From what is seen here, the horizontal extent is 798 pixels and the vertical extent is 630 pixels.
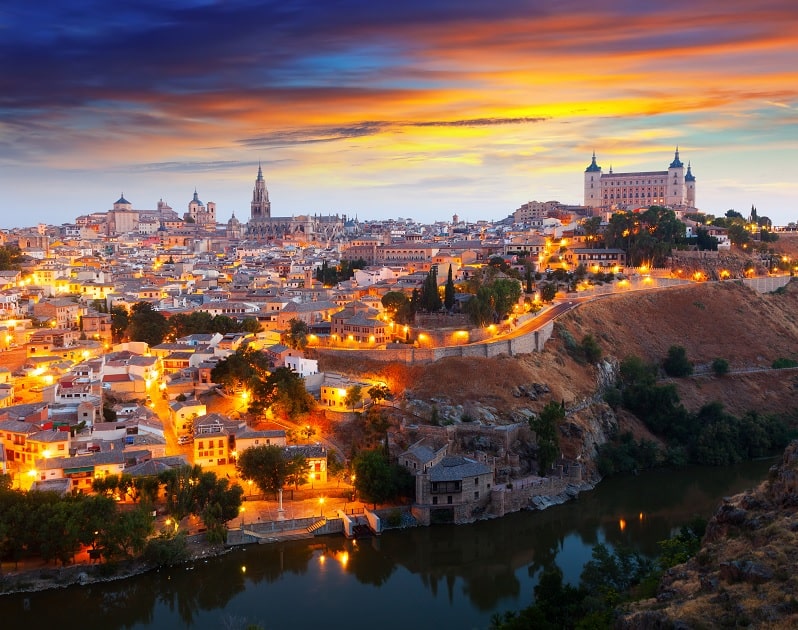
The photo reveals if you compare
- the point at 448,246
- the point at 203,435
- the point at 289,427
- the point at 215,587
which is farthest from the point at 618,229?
the point at 215,587

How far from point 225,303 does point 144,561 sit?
57.8 feet

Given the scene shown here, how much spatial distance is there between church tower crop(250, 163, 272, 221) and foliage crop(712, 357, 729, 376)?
5736 cm

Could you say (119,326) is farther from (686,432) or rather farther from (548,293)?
(686,432)

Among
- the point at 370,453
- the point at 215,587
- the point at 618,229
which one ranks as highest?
the point at 618,229

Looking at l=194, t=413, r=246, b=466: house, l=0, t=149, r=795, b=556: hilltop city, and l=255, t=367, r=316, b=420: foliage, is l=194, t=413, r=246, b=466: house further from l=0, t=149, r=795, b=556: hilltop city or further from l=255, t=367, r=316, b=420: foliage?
l=255, t=367, r=316, b=420: foliage

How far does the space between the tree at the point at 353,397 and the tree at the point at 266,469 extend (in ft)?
13.3

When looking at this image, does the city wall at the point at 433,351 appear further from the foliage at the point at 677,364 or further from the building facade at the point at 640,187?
the building facade at the point at 640,187

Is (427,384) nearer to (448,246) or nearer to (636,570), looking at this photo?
(636,570)

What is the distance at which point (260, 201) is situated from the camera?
268 ft

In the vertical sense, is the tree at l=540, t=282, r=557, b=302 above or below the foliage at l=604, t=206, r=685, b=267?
below

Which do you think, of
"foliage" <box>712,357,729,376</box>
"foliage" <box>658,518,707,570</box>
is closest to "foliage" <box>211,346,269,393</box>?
"foliage" <box>658,518,707,570</box>

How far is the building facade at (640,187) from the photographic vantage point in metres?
56.9

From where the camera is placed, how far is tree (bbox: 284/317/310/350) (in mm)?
25859

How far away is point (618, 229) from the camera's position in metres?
39.1
